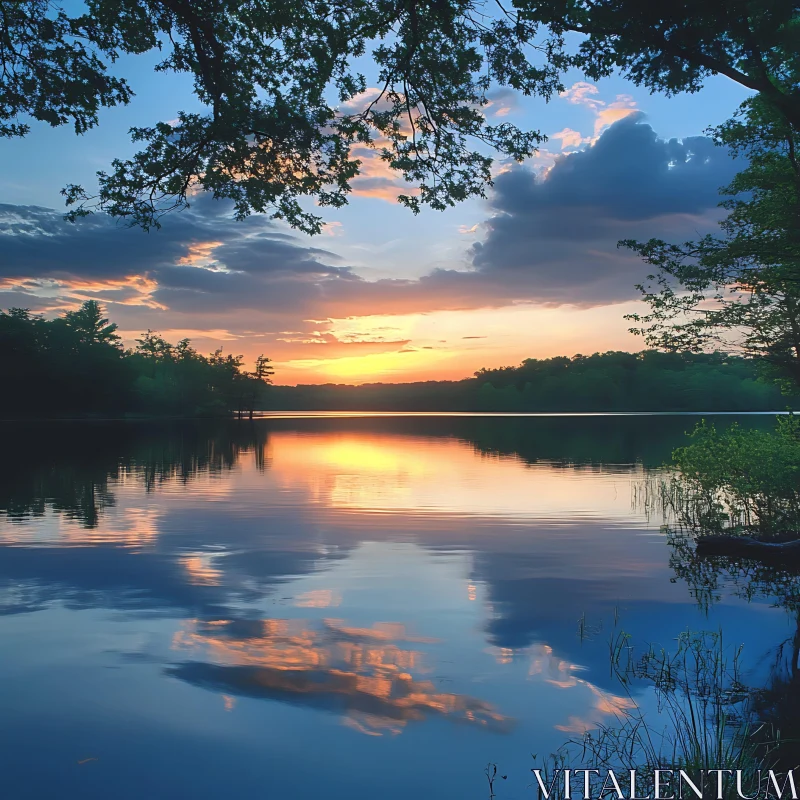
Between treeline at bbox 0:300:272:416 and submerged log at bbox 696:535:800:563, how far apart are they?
128 m

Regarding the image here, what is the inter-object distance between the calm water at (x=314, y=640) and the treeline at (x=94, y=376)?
11165 cm

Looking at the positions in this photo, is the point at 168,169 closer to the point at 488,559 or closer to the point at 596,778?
the point at 488,559

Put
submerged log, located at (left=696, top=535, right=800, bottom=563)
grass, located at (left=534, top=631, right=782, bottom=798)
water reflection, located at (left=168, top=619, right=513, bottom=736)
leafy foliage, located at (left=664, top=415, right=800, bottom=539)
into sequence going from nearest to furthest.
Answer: grass, located at (left=534, top=631, right=782, bottom=798) → water reflection, located at (left=168, top=619, right=513, bottom=736) → submerged log, located at (left=696, top=535, right=800, bottom=563) → leafy foliage, located at (left=664, top=415, right=800, bottom=539)

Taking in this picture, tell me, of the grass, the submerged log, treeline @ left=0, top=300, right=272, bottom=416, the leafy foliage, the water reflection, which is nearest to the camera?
the grass

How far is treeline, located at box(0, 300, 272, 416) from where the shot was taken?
124m

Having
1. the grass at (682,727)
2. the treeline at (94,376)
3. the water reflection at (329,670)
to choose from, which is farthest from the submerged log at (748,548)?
the treeline at (94,376)

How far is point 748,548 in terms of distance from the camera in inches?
702

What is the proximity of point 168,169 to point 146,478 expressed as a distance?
26498 millimetres

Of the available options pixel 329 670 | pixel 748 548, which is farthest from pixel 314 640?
pixel 748 548

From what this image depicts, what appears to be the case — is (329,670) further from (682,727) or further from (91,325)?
(91,325)

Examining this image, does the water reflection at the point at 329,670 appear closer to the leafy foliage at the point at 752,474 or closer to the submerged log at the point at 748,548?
the submerged log at the point at 748,548

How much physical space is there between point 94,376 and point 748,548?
142m

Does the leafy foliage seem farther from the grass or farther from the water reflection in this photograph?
the water reflection

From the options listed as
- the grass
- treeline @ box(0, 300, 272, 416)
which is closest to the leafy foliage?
the grass
